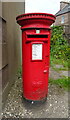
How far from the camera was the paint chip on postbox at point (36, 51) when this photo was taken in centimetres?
211

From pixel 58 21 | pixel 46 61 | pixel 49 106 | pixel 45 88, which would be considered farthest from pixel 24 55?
pixel 58 21

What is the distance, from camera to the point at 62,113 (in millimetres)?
2158

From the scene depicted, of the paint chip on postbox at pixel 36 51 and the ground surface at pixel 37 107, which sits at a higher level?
the paint chip on postbox at pixel 36 51

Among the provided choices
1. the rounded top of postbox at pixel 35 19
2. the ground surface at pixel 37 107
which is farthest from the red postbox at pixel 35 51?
the ground surface at pixel 37 107

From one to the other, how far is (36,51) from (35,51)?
0.02m

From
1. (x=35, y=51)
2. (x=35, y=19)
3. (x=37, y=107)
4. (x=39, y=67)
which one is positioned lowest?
(x=37, y=107)

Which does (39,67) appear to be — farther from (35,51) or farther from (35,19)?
(35,19)

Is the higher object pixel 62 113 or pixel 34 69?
pixel 34 69

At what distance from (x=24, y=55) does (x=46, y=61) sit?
1.41 feet

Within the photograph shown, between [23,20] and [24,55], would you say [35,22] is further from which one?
[24,55]

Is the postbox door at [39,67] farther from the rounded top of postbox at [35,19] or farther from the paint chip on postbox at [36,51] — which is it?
the rounded top of postbox at [35,19]

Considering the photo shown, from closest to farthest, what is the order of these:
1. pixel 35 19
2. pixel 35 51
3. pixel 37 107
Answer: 1. pixel 35 19
2. pixel 35 51
3. pixel 37 107

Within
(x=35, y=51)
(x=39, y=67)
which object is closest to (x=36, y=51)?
(x=35, y=51)

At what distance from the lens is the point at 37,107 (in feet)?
7.62
